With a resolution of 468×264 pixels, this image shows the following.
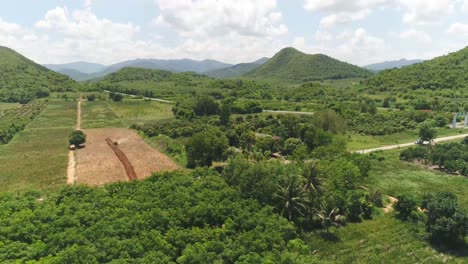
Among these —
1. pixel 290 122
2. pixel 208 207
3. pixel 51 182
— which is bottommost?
pixel 51 182

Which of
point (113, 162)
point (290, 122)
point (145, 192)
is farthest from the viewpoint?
point (290, 122)

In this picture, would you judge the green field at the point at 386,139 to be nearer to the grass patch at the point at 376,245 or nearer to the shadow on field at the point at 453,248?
the grass patch at the point at 376,245

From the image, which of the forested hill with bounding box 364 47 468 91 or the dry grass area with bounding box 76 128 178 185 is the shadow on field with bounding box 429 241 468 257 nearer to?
the dry grass area with bounding box 76 128 178 185

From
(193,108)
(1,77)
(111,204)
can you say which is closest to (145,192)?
(111,204)

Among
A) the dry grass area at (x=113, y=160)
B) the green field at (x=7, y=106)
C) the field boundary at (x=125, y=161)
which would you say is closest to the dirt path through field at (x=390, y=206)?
the dry grass area at (x=113, y=160)

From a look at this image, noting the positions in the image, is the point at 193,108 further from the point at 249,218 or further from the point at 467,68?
the point at 467,68

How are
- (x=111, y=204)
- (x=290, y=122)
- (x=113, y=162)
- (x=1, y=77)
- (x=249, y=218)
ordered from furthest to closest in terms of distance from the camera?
(x=1, y=77), (x=290, y=122), (x=113, y=162), (x=111, y=204), (x=249, y=218)
